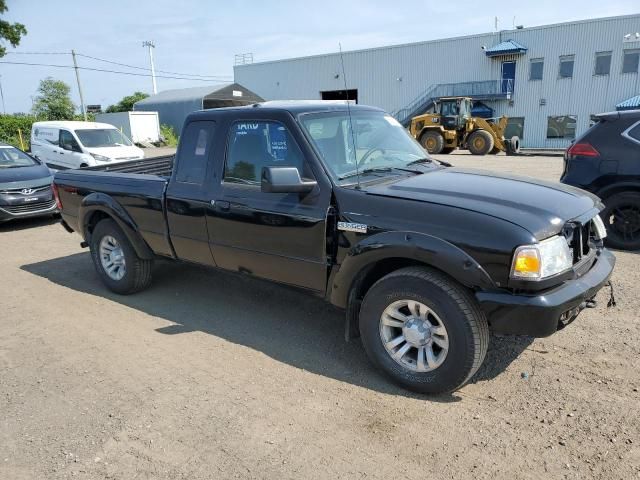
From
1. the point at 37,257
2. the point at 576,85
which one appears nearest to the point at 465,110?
the point at 576,85

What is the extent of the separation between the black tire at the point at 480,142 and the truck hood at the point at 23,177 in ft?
62.2

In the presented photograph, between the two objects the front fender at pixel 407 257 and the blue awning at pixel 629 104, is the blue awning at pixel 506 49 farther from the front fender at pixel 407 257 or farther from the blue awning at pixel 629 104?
the front fender at pixel 407 257

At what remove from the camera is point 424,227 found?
10.4ft

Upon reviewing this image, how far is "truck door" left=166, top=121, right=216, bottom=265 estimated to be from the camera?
4.37 meters

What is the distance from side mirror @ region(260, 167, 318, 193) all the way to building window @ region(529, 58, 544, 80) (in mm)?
35988

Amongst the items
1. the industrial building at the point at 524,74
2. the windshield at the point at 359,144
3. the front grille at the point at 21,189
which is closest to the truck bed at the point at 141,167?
the windshield at the point at 359,144

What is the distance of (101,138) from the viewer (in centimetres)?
1480

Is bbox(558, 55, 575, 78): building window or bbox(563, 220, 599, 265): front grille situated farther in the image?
bbox(558, 55, 575, 78): building window

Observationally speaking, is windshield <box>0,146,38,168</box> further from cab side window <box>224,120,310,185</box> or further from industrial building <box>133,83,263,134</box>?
industrial building <box>133,83,263,134</box>

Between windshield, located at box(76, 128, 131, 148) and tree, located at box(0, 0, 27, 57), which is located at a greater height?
tree, located at box(0, 0, 27, 57)

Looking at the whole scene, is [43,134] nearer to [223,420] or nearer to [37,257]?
[37,257]

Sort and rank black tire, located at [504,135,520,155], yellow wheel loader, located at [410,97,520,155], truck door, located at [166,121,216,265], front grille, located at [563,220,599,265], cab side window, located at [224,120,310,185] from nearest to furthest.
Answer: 1. front grille, located at [563,220,599,265]
2. cab side window, located at [224,120,310,185]
3. truck door, located at [166,121,216,265]
4. yellow wheel loader, located at [410,97,520,155]
5. black tire, located at [504,135,520,155]

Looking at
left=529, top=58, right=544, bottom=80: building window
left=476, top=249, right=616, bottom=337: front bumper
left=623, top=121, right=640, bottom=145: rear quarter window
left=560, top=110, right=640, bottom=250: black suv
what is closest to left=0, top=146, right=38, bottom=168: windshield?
left=560, top=110, right=640, bottom=250: black suv

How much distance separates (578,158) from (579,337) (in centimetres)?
334
